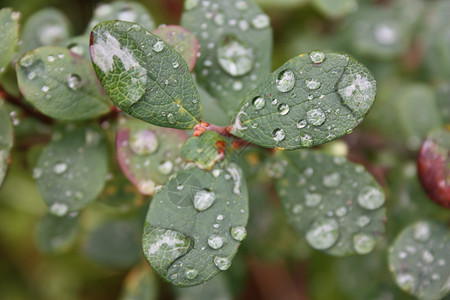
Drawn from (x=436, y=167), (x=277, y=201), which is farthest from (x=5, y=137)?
(x=277, y=201)

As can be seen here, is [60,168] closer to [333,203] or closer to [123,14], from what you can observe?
[123,14]

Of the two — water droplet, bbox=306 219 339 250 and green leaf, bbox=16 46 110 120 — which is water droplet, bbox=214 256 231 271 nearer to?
water droplet, bbox=306 219 339 250

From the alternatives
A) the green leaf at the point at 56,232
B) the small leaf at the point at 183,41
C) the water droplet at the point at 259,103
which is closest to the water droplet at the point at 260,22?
the small leaf at the point at 183,41

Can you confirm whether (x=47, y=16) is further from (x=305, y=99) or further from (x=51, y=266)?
(x=51, y=266)

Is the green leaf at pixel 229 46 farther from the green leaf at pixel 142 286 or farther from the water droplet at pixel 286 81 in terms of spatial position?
the green leaf at pixel 142 286

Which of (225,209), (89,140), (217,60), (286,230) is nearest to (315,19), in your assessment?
(286,230)

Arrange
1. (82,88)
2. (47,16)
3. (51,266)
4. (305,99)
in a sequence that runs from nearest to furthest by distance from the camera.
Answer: (305,99) → (82,88) → (47,16) → (51,266)
